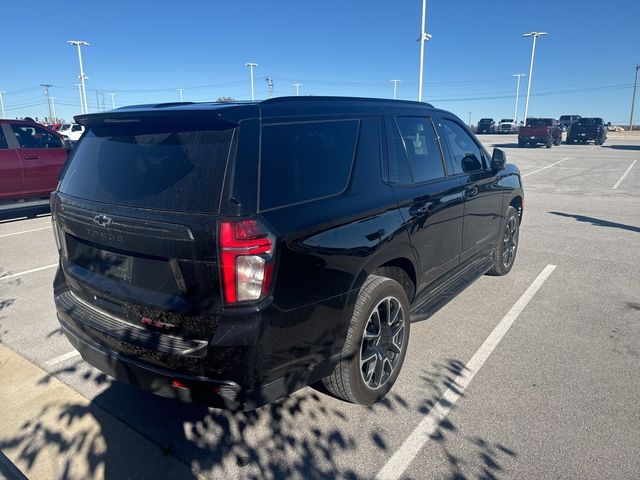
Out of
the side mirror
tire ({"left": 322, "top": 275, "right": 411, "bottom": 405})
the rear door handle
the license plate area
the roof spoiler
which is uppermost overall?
the roof spoiler

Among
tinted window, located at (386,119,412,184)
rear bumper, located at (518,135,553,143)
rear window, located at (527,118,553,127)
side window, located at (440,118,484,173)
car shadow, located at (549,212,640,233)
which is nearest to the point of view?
tinted window, located at (386,119,412,184)

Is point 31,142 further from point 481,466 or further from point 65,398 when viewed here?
Answer: point 481,466

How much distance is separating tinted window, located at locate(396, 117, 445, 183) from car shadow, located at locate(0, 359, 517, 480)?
5.43 ft

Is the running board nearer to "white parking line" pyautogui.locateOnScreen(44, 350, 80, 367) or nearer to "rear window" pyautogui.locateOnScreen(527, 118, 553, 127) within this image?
"white parking line" pyautogui.locateOnScreen(44, 350, 80, 367)

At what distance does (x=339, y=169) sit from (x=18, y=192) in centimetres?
838

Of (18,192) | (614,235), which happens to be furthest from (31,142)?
(614,235)

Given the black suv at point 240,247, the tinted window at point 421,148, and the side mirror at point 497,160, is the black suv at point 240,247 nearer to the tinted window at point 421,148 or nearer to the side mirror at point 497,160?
the tinted window at point 421,148

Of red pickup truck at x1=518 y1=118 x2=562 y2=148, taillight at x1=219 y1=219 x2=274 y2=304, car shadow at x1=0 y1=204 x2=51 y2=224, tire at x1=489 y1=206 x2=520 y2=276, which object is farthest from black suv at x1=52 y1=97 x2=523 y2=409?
red pickup truck at x1=518 y1=118 x2=562 y2=148

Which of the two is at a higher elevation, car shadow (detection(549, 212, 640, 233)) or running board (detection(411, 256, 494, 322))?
running board (detection(411, 256, 494, 322))

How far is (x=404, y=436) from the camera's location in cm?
275

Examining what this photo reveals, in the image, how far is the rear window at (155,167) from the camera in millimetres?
2229

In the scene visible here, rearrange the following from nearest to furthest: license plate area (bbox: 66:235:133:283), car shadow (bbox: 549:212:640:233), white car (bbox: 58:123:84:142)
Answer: license plate area (bbox: 66:235:133:283)
car shadow (bbox: 549:212:640:233)
white car (bbox: 58:123:84:142)

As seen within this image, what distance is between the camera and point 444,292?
394 centimetres

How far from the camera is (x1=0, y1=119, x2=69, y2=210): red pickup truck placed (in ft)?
28.1
